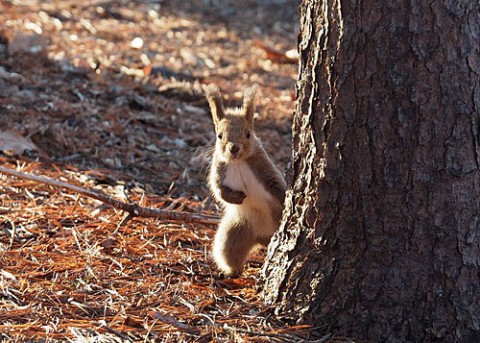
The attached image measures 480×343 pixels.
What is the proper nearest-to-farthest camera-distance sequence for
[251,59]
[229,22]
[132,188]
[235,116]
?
[235,116] → [132,188] → [251,59] → [229,22]

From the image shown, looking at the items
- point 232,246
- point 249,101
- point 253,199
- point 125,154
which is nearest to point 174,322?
point 232,246

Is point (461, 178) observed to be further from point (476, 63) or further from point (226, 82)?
point (226, 82)

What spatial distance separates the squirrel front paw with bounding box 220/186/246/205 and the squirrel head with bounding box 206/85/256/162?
139 millimetres

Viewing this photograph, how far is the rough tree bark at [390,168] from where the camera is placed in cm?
243

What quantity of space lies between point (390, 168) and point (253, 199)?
105 centimetres

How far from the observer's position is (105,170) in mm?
4629

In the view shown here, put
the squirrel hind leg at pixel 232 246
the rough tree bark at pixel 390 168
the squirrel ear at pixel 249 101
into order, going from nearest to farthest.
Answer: the rough tree bark at pixel 390 168 → the squirrel hind leg at pixel 232 246 → the squirrel ear at pixel 249 101

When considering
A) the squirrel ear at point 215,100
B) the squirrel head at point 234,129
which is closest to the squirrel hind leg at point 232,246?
the squirrel head at point 234,129

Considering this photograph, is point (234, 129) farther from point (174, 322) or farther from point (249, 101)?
point (174, 322)

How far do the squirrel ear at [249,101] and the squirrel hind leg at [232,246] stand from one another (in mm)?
494

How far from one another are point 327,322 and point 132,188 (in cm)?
206

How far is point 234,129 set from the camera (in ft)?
11.3

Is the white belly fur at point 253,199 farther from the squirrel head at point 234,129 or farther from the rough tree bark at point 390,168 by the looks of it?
Result: the rough tree bark at point 390,168

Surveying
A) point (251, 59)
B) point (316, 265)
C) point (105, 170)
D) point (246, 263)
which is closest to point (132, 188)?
point (105, 170)
